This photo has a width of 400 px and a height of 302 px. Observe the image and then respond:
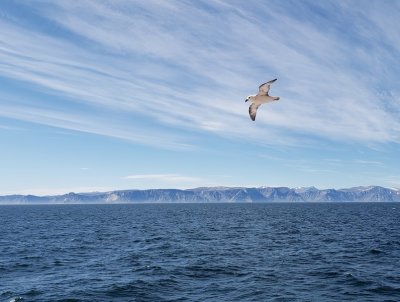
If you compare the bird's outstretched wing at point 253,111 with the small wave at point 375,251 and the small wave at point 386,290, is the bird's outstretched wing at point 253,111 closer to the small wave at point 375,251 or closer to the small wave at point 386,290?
the small wave at point 386,290

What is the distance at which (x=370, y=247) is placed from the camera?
52.0 m

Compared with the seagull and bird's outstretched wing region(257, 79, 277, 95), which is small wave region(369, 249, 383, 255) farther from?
bird's outstretched wing region(257, 79, 277, 95)

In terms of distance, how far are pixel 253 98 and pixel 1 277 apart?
29632 mm

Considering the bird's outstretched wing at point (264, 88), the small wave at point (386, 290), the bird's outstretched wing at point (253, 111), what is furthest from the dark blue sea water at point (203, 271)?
the bird's outstretched wing at point (264, 88)

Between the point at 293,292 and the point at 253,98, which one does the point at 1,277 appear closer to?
the point at 293,292

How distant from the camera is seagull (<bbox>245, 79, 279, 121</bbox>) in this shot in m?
18.0

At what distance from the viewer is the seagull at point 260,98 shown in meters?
18.0

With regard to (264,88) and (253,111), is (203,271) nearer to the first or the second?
(253,111)

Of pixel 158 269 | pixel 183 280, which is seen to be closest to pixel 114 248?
pixel 158 269

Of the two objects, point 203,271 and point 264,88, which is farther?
point 203,271

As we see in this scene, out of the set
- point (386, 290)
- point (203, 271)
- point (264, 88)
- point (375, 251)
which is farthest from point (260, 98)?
point (375, 251)

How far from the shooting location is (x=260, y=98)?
769 inches

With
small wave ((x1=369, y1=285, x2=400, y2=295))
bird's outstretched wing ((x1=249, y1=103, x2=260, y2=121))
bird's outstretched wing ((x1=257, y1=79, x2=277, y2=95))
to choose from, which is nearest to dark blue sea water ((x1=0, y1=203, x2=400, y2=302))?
small wave ((x1=369, y1=285, x2=400, y2=295))

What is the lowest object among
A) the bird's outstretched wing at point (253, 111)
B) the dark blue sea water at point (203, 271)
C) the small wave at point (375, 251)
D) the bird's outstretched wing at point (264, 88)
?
the dark blue sea water at point (203, 271)
